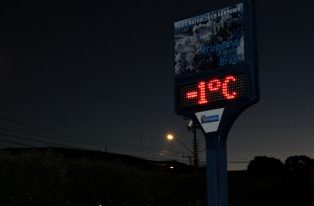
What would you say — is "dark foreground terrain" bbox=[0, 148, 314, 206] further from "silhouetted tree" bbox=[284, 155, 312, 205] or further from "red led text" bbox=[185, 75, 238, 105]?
"red led text" bbox=[185, 75, 238, 105]

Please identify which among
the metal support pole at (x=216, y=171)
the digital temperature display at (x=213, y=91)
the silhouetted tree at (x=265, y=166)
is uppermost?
the silhouetted tree at (x=265, y=166)

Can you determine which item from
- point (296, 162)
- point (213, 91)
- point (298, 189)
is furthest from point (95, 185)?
point (296, 162)

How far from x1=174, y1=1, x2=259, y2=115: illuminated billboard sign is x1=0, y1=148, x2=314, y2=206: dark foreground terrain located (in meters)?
5.37

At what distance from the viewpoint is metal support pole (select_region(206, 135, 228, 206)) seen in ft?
40.9

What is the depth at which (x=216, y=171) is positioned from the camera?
12.6m

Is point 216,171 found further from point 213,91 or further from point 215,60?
point 215,60

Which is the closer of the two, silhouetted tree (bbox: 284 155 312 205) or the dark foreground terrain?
the dark foreground terrain

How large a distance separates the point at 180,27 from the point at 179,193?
2140cm

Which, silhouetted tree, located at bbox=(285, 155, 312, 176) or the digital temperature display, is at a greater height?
silhouetted tree, located at bbox=(285, 155, 312, 176)

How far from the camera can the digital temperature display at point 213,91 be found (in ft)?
40.2

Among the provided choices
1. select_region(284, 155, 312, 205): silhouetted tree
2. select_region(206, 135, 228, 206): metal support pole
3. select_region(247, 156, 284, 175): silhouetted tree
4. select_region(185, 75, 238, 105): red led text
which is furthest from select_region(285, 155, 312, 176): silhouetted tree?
select_region(185, 75, 238, 105): red led text

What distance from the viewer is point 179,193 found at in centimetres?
3362

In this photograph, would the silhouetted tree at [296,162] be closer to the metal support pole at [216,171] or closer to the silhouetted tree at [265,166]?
the silhouetted tree at [265,166]

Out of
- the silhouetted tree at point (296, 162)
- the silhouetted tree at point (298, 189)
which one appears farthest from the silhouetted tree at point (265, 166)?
the silhouetted tree at point (298, 189)
